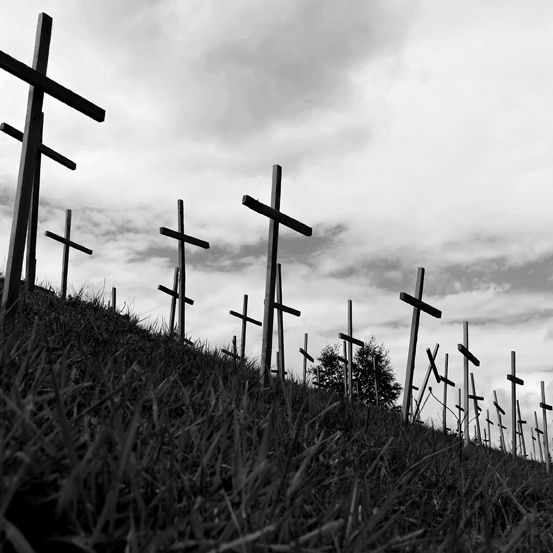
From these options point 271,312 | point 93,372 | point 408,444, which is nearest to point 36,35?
point 271,312

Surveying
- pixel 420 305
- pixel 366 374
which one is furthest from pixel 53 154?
pixel 366 374

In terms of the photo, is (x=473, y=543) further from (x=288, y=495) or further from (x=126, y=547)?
(x=126, y=547)

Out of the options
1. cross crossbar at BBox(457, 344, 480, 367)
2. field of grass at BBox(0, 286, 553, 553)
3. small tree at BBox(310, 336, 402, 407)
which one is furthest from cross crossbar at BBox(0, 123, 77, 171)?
small tree at BBox(310, 336, 402, 407)

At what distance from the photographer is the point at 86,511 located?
1604 mm

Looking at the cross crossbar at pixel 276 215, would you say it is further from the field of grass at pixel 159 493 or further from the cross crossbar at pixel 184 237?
the field of grass at pixel 159 493

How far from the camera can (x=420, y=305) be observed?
12406 millimetres

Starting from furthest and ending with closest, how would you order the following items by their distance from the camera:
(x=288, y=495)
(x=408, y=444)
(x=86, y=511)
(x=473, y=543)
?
(x=408, y=444) → (x=473, y=543) → (x=288, y=495) → (x=86, y=511)

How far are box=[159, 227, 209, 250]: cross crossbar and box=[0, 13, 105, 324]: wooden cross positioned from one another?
5.24 metres

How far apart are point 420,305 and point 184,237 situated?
186 inches

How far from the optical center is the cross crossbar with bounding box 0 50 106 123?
6.25m

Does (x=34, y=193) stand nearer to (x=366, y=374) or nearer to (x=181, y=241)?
(x=181, y=241)

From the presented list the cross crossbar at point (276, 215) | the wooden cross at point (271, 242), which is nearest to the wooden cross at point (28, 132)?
the cross crossbar at point (276, 215)

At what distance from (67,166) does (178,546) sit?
33.1ft

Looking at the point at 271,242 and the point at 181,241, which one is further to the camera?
the point at 181,241
